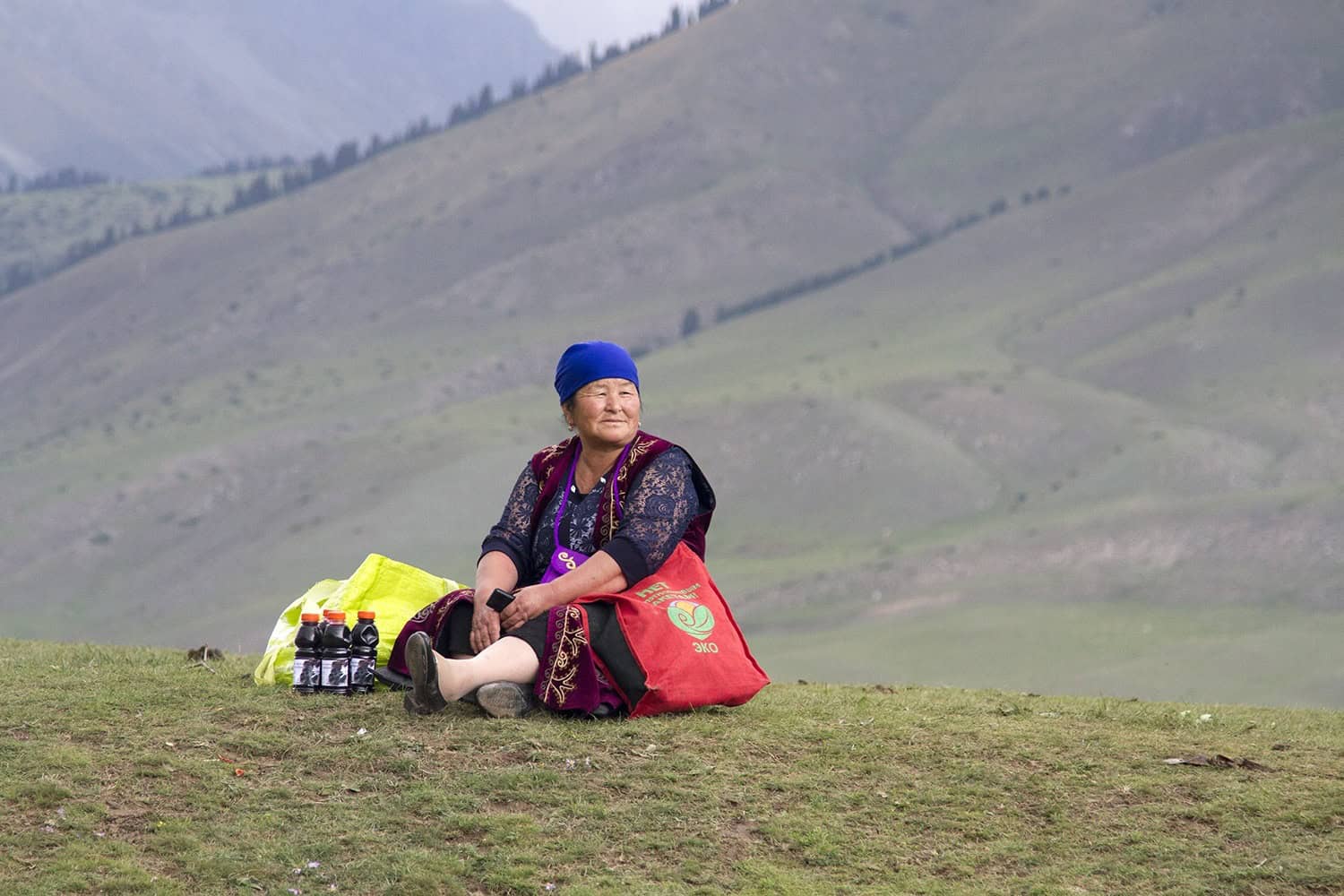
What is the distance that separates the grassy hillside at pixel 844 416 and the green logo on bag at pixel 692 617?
6595cm

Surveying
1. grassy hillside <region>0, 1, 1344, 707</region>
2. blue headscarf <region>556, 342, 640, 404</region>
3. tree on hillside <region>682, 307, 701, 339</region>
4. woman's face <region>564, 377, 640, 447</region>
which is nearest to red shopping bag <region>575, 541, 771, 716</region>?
woman's face <region>564, 377, 640, 447</region>

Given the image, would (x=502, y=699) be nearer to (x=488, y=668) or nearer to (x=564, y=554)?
(x=488, y=668)

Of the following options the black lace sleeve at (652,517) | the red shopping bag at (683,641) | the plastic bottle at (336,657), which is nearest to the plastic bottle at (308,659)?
the plastic bottle at (336,657)

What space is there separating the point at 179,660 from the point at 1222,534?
93171 mm

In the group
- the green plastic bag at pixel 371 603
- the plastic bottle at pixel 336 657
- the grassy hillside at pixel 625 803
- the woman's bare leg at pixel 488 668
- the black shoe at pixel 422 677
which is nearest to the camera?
the grassy hillside at pixel 625 803

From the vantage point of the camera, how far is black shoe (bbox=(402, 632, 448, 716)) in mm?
8539

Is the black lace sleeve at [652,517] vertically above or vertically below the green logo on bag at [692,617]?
above

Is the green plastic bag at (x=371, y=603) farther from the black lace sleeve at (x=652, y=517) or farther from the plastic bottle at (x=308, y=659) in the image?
the black lace sleeve at (x=652, y=517)

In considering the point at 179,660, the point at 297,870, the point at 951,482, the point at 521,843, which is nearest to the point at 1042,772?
the point at 521,843

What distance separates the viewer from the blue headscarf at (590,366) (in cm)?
928

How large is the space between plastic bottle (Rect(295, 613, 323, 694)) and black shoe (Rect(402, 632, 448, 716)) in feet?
2.38

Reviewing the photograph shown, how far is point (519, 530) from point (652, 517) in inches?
32.7

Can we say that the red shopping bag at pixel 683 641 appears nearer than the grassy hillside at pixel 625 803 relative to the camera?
No

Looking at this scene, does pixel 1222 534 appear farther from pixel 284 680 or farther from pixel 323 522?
pixel 284 680
